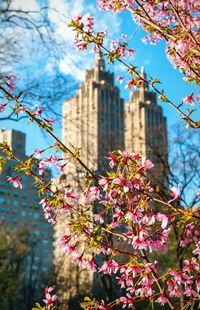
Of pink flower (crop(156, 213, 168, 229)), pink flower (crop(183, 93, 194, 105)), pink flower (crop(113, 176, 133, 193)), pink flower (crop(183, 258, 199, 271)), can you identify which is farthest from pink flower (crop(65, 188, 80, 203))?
pink flower (crop(183, 93, 194, 105))

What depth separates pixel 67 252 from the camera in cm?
292

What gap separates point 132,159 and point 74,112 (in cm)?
1572

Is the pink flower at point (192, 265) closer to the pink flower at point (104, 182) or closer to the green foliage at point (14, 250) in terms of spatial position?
the pink flower at point (104, 182)

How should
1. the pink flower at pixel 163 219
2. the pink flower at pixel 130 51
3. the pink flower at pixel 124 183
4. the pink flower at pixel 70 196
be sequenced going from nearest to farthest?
the pink flower at pixel 163 219 → the pink flower at pixel 124 183 → the pink flower at pixel 70 196 → the pink flower at pixel 130 51

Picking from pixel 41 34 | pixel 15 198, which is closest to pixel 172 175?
pixel 41 34

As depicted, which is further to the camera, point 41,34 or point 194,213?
point 41,34

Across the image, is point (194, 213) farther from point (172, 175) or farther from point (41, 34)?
point (172, 175)

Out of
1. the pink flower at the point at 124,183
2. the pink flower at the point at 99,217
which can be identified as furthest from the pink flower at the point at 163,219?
the pink flower at the point at 99,217

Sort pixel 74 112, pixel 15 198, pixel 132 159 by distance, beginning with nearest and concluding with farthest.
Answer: pixel 132 159 → pixel 74 112 → pixel 15 198

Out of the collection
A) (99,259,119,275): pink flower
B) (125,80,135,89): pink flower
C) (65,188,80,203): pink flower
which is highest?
(125,80,135,89): pink flower

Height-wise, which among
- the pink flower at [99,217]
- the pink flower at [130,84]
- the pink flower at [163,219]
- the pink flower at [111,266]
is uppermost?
the pink flower at [130,84]

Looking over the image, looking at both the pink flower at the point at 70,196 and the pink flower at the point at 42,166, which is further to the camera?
the pink flower at the point at 42,166

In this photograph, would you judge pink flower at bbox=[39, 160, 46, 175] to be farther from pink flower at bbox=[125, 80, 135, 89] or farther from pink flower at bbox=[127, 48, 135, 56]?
pink flower at bbox=[127, 48, 135, 56]

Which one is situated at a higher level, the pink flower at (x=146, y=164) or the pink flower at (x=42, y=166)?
the pink flower at (x=42, y=166)
